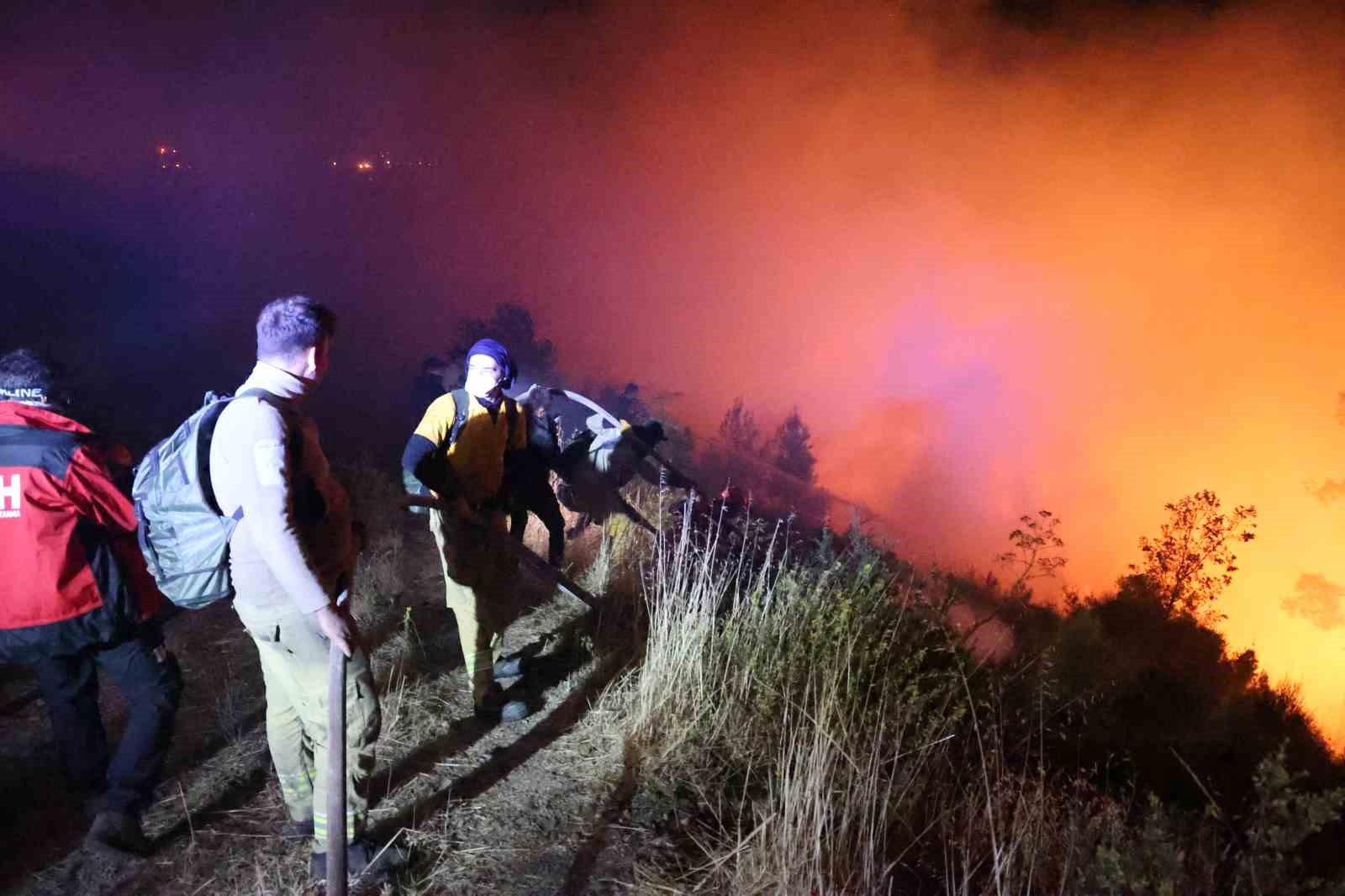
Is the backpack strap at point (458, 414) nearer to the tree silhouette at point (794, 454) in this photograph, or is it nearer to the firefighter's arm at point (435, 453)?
the firefighter's arm at point (435, 453)

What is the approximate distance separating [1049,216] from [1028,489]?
49.1 feet

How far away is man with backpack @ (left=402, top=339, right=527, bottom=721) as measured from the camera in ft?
10.8

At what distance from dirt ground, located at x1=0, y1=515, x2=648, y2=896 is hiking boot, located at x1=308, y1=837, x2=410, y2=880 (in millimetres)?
47

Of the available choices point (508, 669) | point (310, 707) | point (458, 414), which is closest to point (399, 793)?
point (310, 707)

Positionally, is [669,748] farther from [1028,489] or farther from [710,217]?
[710,217]

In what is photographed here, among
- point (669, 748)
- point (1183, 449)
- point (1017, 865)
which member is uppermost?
point (1183, 449)

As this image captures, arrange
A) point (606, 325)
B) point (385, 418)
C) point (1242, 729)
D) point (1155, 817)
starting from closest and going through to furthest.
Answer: point (1155, 817) → point (1242, 729) → point (385, 418) → point (606, 325)

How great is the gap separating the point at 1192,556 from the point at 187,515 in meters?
13.8

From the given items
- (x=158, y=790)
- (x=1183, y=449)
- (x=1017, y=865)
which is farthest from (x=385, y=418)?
(x=1183, y=449)

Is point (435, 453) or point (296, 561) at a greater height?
point (435, 453)

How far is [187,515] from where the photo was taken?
212 cm

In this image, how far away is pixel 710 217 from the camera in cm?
3128

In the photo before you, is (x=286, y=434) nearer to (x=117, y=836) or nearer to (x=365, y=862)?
(x=365, y=862)

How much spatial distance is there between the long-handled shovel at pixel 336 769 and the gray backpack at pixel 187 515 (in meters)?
0.50
